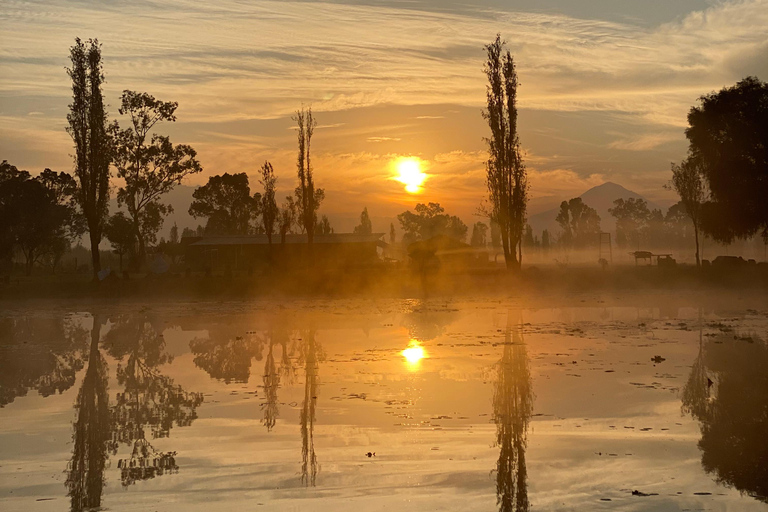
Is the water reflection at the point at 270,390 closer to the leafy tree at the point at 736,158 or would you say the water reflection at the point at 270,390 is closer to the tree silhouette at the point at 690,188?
the leafy tree at the point at 736,158

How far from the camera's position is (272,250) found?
70875 millimetres

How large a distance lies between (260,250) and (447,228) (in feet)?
306

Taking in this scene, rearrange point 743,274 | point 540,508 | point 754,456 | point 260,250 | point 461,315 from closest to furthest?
point 540,508 → point 754,456 → point 461,315 → point 743,274 → point 260,250

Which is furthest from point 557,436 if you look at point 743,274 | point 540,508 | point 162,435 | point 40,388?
point 743,274

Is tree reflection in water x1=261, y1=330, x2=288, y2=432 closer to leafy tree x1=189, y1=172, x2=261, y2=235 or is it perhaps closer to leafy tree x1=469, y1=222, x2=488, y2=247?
leafy tree x1=189, y1=172, x2=261, y2=235

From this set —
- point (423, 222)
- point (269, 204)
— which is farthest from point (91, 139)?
point (423, 222)

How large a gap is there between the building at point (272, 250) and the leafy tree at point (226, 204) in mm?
31500

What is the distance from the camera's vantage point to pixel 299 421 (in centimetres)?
A: 1027

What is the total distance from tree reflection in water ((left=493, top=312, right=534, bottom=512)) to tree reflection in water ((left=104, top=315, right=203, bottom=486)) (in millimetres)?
3394

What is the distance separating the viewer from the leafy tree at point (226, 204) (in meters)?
109

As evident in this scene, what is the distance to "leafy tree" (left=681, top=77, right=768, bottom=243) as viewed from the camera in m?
44.2

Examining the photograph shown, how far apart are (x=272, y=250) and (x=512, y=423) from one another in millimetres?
62101

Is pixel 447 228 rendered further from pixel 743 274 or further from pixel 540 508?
pixel 540 508

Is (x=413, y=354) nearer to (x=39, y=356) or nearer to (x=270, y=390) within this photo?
(x=270, y=390)
